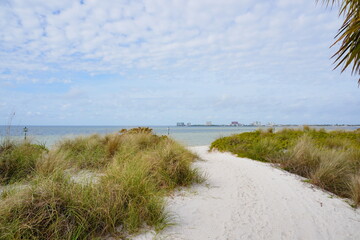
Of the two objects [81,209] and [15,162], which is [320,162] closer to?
[81,209]

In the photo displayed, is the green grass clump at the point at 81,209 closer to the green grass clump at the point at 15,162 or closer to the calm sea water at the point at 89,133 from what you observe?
the green grass clump at the point at 15,162

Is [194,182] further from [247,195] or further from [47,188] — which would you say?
[47,188]

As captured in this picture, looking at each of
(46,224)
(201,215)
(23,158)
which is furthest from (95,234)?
(23,158)

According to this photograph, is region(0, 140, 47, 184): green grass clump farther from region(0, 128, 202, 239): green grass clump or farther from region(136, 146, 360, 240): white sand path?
region(136, 146, 360, 240): white sand path

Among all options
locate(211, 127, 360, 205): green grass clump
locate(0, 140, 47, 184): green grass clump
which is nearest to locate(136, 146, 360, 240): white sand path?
locate(211, 127, 360, 205): green grass clump

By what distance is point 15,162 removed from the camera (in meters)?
4.64

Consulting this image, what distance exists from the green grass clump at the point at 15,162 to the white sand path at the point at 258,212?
3.17 m

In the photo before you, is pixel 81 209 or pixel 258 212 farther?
pixel 258 212

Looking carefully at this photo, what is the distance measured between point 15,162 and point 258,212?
16.5ft

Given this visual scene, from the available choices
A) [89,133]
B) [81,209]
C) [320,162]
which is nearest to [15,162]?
[81,209]

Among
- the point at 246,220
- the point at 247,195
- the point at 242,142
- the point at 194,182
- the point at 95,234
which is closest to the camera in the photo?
the point at 95,234

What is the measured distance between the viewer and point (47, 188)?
2629 mm

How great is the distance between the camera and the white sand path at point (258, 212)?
294 cm

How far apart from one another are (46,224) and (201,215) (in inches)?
79.8
